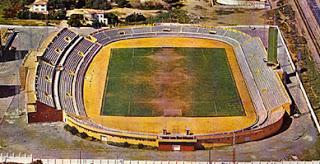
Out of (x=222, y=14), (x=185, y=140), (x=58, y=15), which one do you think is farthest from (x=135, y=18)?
(x=185, y=140)

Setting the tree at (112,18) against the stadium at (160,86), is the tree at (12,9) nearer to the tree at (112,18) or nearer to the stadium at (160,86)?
the tree at (112,18)

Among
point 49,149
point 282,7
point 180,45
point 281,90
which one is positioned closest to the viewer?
point 49,149

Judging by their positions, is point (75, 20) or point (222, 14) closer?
point (75, 20)

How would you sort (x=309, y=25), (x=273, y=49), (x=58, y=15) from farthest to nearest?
1. (x=58, y=15)
2. (x=309, y=25)
3. (x=273, y=49)

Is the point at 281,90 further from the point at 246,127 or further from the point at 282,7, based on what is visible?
the point at 282,7

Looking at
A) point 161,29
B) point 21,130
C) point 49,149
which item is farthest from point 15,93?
point 161,29

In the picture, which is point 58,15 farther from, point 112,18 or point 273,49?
point 273,49

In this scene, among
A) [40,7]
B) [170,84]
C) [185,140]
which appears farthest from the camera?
[40,7]
